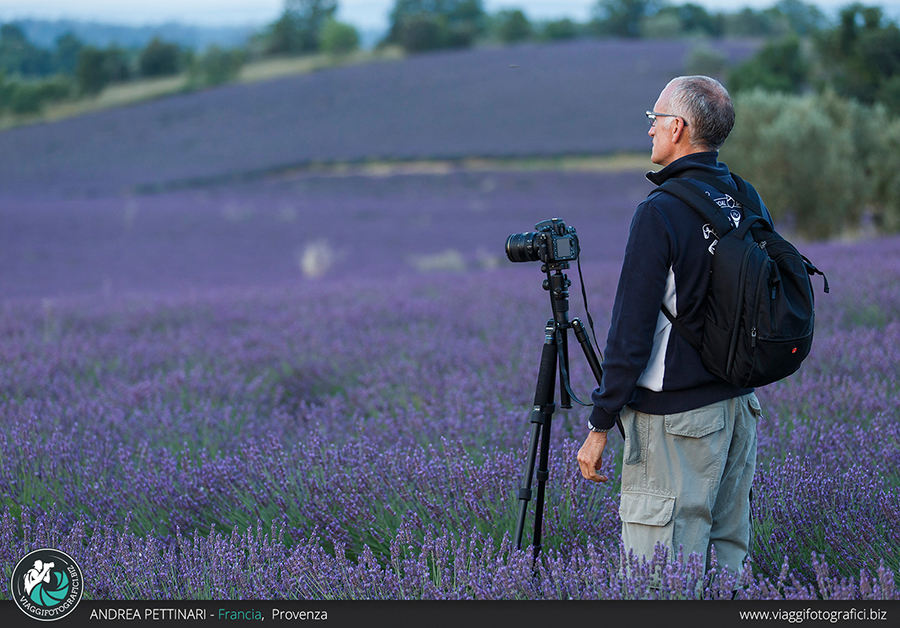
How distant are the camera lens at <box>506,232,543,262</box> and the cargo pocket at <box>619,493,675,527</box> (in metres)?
0.67

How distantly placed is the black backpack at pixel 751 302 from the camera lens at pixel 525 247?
0.37 metres

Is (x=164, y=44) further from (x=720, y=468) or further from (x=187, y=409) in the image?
(x=720, y=468)

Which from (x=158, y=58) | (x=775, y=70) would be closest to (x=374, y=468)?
(x=775, y=70)

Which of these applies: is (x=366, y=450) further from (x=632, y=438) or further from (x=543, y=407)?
(x=632, y=438)

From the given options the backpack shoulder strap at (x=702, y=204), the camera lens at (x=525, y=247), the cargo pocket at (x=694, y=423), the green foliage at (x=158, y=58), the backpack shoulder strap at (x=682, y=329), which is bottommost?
the cargo pocket at (x=694, y=423)

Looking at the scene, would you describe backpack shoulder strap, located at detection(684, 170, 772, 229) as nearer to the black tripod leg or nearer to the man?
the man

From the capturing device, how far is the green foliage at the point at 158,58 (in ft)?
103

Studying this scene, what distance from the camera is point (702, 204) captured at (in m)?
1.68

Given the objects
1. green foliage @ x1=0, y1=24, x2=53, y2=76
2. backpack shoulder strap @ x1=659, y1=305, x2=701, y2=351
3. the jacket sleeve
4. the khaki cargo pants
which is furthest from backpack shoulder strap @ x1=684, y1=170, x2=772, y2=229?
green foliage @ x1=0, y1=24, x2=53, y2=76

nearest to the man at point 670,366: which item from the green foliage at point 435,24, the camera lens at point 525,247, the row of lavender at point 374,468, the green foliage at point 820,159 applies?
the row of lavender at point 374,468

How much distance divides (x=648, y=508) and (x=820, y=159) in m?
11.8

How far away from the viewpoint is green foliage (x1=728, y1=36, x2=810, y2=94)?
52.3 feet

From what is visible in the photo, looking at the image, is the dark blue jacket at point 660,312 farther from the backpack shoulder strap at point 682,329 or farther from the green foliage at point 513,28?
the green foliage at point 513,28

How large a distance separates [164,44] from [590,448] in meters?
34.9
